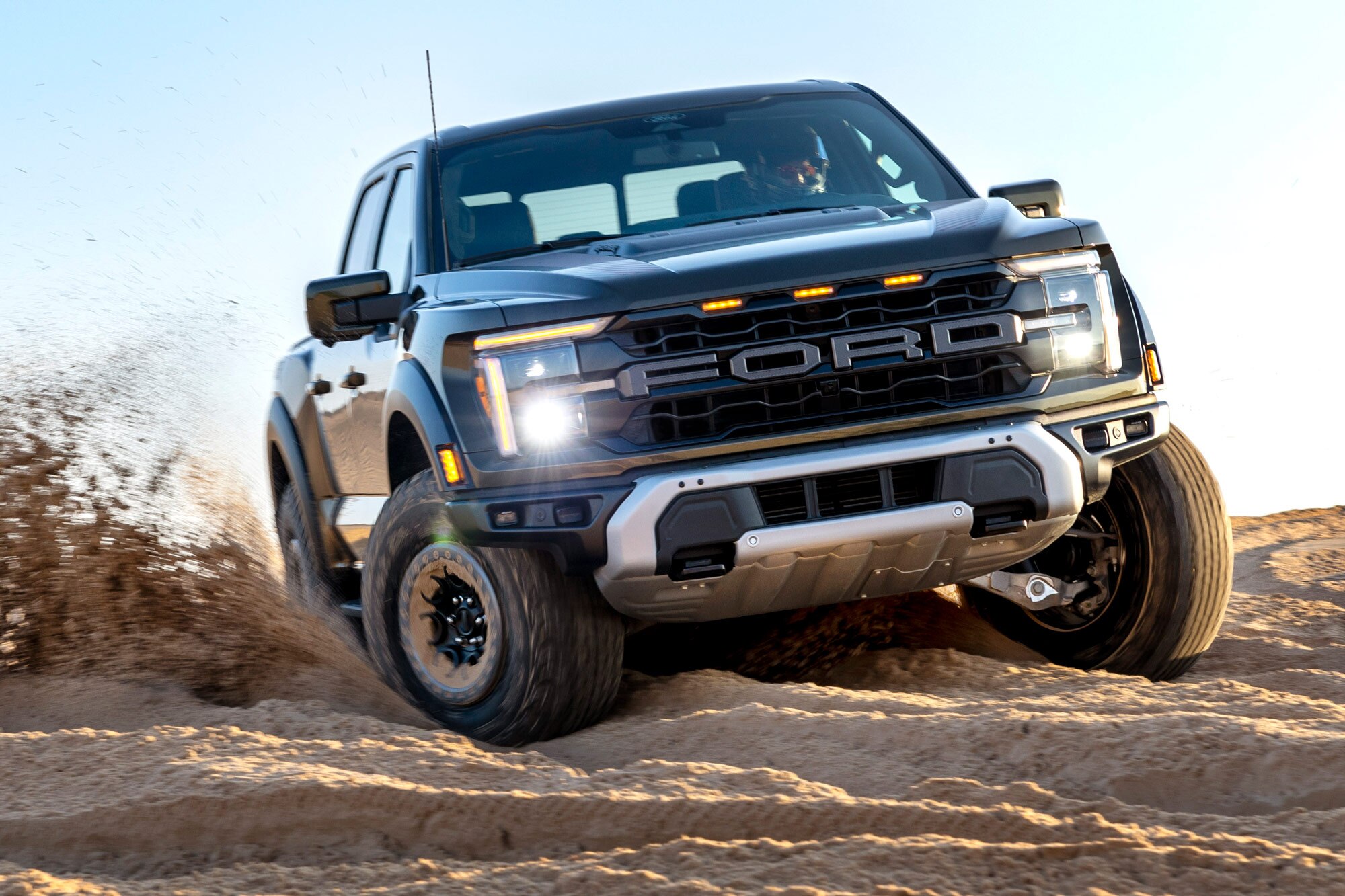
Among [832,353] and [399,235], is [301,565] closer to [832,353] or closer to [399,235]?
[399,235]

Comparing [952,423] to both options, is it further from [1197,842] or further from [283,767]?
[283,767]

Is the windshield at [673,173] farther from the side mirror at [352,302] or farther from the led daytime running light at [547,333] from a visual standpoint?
the led daytime running light at [547,333]

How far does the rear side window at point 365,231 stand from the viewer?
620 cm

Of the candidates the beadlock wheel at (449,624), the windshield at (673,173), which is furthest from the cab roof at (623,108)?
the beadlock wheel at (449,624)

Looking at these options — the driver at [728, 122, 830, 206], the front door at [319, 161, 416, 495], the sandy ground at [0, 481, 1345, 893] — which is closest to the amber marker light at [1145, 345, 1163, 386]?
the sandy ground at [0, 481, 1345, 893]

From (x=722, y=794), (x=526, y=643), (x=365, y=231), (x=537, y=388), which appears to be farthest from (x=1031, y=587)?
(x=365, y=231)

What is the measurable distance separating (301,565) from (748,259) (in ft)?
10.8

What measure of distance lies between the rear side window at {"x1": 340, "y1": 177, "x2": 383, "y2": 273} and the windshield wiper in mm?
1122

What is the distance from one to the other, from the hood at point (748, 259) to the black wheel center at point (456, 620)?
859 millimetres

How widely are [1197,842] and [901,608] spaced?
2761 mm

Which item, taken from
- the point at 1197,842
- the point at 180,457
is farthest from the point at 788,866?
the point at 180,457

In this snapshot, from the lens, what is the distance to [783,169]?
17.9ft

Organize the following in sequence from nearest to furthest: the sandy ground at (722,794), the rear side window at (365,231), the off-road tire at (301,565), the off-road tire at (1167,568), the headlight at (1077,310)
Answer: the sandy ground at (722,794) → the headlight at (1077,310) → the off-road tire at (1167,568) → the rear side window at (365,231) → the off-road tire at (301,565)

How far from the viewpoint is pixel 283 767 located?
3.66 metres
